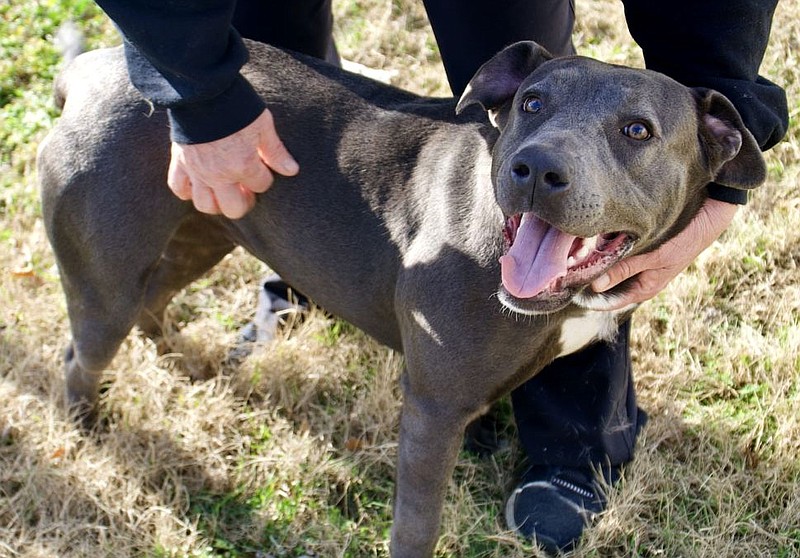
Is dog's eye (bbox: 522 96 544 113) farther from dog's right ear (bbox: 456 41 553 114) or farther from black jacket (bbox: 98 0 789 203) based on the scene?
black jacket (bbox: 98 0 789 203)

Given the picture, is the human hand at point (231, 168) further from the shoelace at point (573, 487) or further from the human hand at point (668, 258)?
the shoelace at point (573, 487)

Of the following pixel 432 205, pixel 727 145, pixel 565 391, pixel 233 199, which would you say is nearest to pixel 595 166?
pixel 727 145

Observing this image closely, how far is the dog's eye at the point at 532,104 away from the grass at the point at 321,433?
166 centimetres

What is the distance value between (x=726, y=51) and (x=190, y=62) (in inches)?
64.7

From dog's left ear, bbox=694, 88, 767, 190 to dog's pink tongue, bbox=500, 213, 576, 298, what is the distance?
1.73ft

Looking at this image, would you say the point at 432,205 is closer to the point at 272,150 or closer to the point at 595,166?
the point at 272,150

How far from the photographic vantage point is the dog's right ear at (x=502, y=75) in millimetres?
3084

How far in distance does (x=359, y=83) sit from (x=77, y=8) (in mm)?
3328

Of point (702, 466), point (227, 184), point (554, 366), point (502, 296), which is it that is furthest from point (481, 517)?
point (227, 184)

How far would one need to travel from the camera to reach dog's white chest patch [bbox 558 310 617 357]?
3.20m

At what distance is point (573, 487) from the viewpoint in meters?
3.95

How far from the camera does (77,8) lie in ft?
Answer: 20.2

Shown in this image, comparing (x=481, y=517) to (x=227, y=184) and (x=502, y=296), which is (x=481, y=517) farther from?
(x=227, y=184)

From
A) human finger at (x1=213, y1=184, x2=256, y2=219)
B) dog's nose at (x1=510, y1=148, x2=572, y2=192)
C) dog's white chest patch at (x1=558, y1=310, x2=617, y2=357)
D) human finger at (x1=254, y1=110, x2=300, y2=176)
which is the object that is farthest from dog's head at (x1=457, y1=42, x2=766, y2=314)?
human finger at (x1=213, y1=184, x2=256, y2=219)
